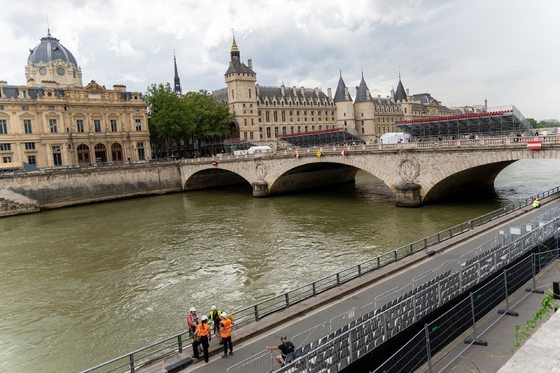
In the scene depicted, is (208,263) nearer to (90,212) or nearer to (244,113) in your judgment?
(90,212)

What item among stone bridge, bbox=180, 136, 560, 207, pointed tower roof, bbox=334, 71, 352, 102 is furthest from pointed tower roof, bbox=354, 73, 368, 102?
stone bridge, bbox=180, 136, 560, 207

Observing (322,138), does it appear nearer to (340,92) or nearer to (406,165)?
(340,92)

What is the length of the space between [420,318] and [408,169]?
26.0 metres

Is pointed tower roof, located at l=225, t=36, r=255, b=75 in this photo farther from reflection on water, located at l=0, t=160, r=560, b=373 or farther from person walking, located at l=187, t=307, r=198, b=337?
person walking, located at l=187, t=307, r=198, b=337

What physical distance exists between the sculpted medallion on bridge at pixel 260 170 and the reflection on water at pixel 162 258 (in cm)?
510

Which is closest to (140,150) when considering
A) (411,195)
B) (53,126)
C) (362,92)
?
(53,126)

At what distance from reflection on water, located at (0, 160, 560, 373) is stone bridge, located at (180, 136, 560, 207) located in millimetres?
1754

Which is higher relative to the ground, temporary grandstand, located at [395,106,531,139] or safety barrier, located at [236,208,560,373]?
temporary grandstand, located at [395,106,531,139]

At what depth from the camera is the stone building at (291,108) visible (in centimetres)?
9131

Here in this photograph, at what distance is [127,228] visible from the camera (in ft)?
117

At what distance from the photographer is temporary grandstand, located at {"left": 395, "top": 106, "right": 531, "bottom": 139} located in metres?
40.4

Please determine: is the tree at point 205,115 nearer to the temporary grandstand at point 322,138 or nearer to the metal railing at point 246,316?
the temporary grandstand at point 322,138

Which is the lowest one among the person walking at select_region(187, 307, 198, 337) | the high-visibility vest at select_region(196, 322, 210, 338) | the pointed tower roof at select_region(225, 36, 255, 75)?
the person walking at select_region(187, 307, 198, 337)

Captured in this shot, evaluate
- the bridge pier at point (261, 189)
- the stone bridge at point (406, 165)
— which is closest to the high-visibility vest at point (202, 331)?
the stone bridge at point (406, 165)
